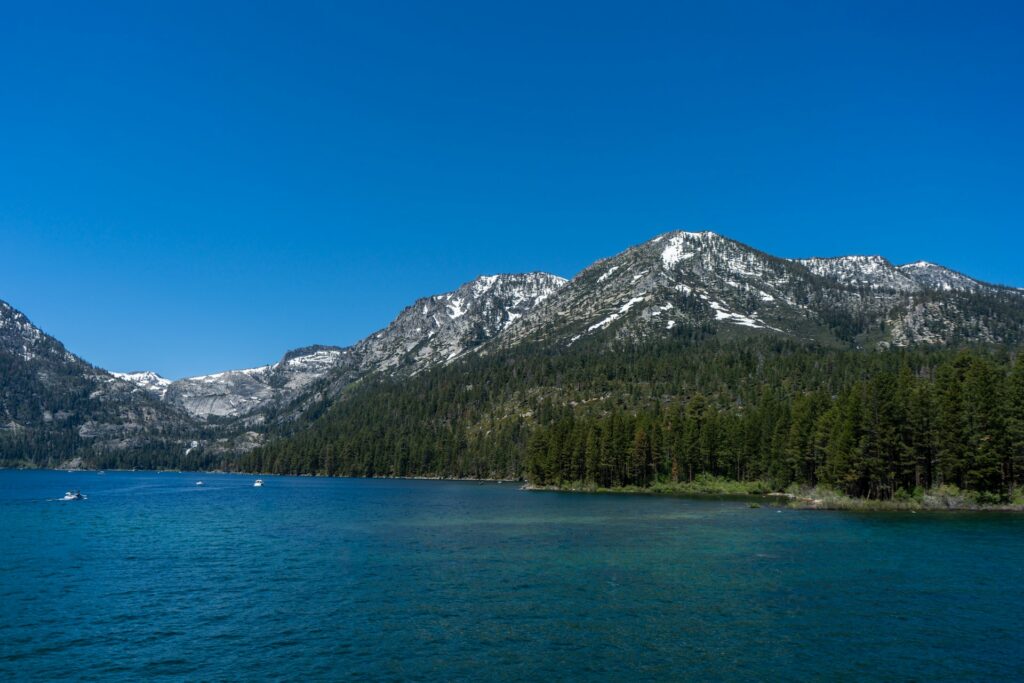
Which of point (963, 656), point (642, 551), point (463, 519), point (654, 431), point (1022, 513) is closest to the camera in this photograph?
point (963, 656)

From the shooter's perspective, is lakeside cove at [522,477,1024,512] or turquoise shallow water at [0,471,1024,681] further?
lakeside cove at [522,477,1024,512]

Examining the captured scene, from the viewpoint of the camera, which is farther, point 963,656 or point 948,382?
point 948,382

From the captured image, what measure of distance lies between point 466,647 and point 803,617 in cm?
2117

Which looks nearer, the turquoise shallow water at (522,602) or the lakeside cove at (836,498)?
the turquoise shallow water at (522,602)

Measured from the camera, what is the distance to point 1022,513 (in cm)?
9244

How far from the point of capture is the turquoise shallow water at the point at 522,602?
32375 millimetres

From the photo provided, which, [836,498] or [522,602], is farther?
[836,498]

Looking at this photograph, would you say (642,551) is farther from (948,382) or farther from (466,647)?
(948,382)

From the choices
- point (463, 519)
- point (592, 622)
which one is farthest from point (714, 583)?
point (463, 519)

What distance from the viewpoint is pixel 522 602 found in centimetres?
4447

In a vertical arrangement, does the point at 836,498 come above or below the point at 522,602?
above

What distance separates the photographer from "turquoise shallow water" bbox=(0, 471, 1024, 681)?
32.4 meters

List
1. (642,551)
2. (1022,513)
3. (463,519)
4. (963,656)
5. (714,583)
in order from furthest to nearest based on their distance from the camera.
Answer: (463,519) → (1022,513) → (642,551) → (714,583) → (963,656)

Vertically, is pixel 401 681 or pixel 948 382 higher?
pixel 948 382
